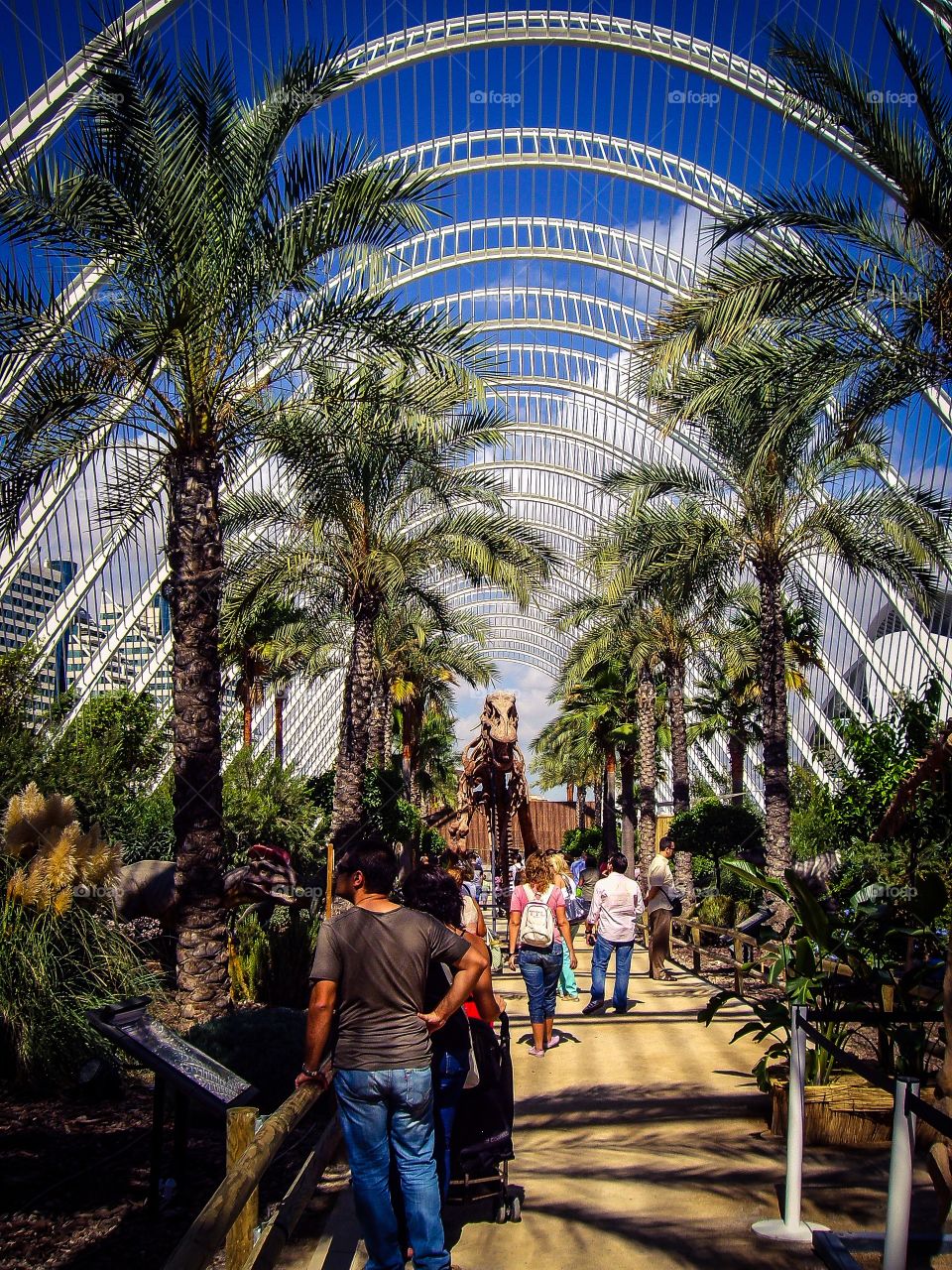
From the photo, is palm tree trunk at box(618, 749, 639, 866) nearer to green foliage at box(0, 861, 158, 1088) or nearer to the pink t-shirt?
the pink t-shirt

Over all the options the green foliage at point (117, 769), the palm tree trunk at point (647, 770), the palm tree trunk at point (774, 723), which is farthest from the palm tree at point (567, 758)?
the palm tree trunk at point (774, 723)

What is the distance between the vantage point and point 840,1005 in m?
7.49

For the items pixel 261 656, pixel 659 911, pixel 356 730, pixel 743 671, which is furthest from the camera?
pixel 261 656

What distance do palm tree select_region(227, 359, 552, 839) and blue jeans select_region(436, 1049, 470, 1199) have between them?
8392 millimetres

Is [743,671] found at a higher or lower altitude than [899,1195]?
higher

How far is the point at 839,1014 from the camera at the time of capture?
5.80 meters

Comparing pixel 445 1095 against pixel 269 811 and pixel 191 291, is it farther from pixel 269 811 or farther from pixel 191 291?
pixel 269 811

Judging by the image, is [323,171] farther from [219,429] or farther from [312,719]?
[312,719]

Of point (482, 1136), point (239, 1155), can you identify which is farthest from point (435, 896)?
point (239, 1155)

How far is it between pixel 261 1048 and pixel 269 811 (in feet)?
51.5

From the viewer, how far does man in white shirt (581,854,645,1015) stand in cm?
1030

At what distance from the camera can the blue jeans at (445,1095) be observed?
473 cm

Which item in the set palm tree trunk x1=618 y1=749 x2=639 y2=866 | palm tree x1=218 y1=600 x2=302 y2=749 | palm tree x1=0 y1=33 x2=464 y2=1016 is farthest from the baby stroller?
palm tree trunk x1=618 y1=749 x2=639 y2=866

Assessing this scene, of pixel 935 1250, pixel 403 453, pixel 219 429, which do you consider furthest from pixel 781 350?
pixel 935 1250
